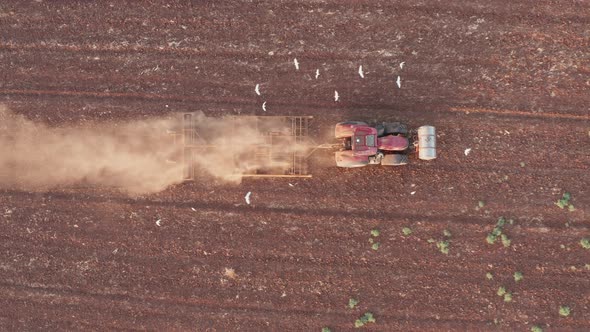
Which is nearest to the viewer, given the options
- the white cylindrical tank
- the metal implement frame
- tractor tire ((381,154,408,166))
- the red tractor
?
the red tractor

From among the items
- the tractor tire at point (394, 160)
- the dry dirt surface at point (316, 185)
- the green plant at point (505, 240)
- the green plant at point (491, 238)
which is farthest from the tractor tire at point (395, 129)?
the green plant at point (505, 240)

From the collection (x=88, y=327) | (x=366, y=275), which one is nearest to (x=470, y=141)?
(x=366, y=275)

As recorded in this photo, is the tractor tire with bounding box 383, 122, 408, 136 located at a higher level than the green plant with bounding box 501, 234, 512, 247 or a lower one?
higher

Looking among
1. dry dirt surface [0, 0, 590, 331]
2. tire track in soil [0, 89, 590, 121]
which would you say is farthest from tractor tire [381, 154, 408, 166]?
tire track in soil [0, 89, 590, 121]

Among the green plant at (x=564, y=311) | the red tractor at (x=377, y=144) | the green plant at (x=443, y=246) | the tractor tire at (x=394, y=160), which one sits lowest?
the green plant at (x=564, y=311)

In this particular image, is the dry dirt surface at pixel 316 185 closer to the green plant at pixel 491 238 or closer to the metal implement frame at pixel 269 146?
the green plant at pixel 491 238

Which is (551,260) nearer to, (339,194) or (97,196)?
(339,194)

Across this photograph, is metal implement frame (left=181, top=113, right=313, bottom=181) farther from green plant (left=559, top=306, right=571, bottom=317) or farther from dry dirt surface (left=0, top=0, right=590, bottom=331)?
green plant (left=559, top=306, right=571, bottom=317)

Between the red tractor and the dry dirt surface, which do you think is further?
the dry dirt surface

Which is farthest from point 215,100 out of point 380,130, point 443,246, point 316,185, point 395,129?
point 443,246
